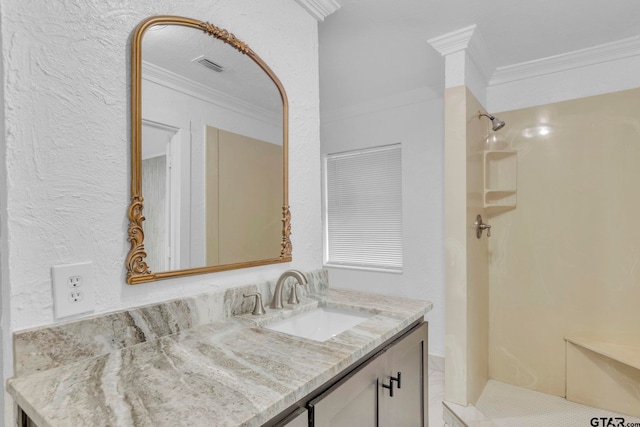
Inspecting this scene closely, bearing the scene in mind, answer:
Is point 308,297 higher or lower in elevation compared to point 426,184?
lower

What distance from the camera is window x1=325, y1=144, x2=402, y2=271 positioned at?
319cm

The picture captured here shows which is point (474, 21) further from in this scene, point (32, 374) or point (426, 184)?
point (32, 374)

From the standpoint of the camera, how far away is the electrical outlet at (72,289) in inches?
32.9

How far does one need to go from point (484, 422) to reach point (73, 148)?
2.43m

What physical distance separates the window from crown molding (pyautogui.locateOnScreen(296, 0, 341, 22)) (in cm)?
162

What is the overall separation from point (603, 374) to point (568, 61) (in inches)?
84.3

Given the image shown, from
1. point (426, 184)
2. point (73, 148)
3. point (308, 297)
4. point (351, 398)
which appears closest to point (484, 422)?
point (308, 297)

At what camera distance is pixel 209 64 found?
1.24 metres

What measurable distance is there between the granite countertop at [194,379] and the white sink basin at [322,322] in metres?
0.25

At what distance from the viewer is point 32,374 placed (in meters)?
0.77

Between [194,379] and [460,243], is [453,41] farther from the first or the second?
[194,379]

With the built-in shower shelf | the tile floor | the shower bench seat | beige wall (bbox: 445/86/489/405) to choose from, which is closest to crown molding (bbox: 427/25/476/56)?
beige wall (bbox: 445/86/489/405)

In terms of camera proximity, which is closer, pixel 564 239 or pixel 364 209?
pixel 564 239

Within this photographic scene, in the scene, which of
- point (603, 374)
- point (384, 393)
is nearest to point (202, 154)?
point (384, 393)
